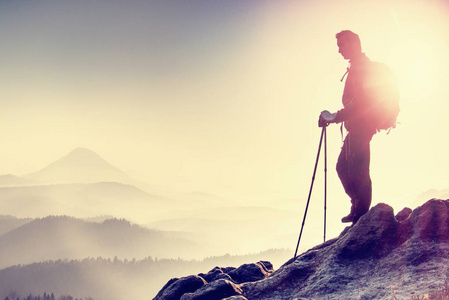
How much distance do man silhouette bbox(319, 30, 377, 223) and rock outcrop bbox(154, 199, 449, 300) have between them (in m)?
1.20

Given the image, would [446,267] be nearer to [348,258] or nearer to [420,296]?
[420,296]

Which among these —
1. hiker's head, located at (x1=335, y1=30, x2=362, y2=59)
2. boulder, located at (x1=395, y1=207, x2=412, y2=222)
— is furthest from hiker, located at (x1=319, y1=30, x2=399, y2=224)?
boulder, located at (x1=395, y1=207, x2=412, y2=222)

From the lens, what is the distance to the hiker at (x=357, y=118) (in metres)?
14.5

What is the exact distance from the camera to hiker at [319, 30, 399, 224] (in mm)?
14477

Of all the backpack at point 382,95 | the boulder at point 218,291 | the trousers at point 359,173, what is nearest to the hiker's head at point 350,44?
the backpack at point 382,95

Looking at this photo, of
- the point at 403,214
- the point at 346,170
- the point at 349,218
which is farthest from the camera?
the point at 403,214

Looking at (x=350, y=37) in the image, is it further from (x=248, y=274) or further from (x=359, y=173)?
(x=248, y=274)

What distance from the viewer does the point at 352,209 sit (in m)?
15.1

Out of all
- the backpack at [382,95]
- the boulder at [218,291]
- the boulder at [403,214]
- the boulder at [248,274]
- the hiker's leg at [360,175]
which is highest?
the backpack at [382,95]

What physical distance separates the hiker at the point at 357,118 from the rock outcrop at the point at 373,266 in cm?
119

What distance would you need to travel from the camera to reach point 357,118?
14742mm

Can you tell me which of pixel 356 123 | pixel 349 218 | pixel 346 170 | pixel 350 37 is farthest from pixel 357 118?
pixel 349 218

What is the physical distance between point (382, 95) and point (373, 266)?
588 centimetres

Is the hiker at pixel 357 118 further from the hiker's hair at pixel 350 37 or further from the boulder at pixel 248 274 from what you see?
the boulder at pixel 248 274
